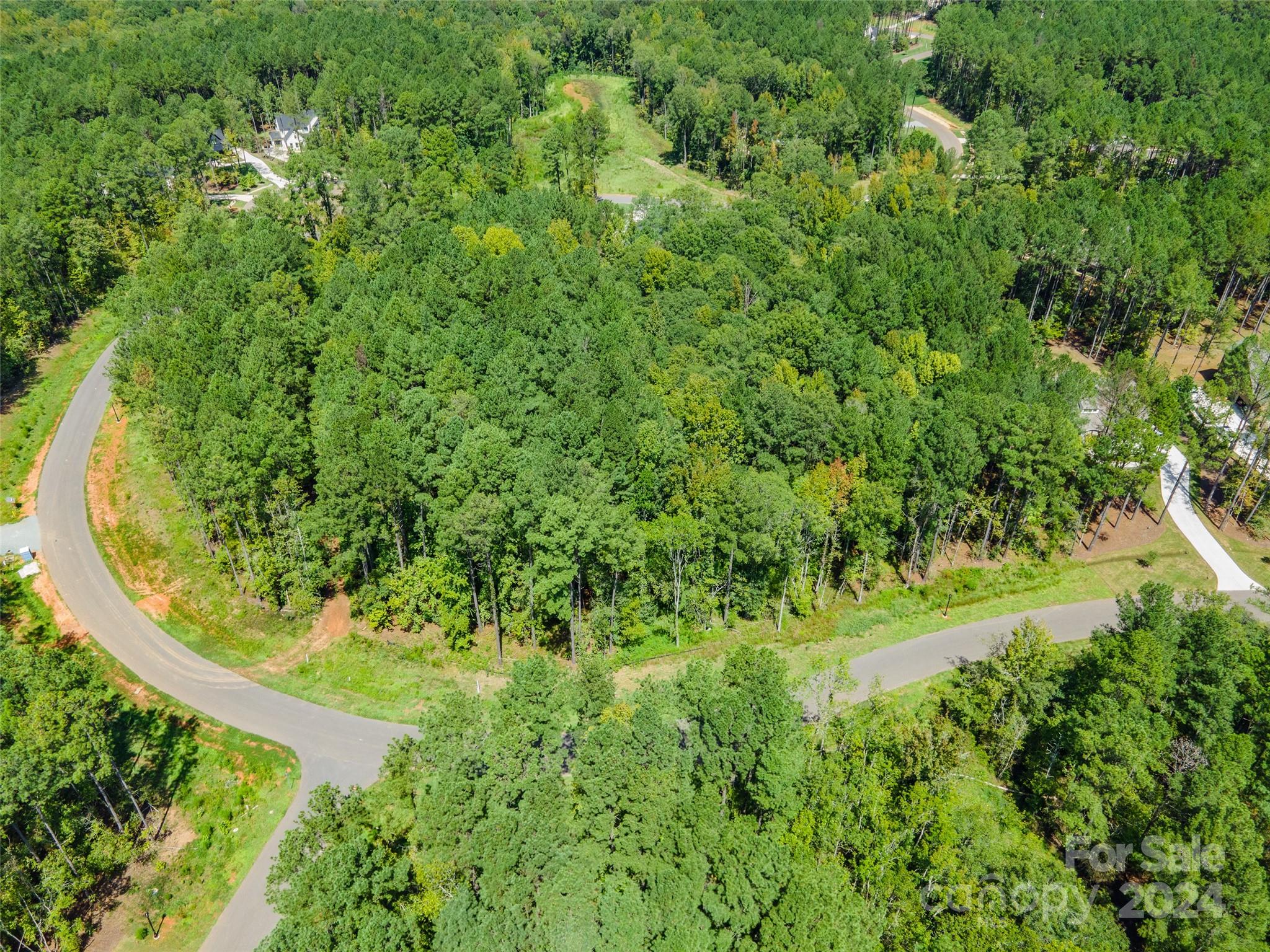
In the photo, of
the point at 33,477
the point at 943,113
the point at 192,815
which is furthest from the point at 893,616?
the point at 943,113

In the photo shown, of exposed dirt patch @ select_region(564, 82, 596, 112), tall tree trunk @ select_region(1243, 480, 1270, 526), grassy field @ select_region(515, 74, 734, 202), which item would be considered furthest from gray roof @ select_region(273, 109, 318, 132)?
tall tree trunk @ select_region(1243, 480, 1270, 526)

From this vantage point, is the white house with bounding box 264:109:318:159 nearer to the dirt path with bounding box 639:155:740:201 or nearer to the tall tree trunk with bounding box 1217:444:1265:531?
the dirt path with bounding box 639:155:740:201

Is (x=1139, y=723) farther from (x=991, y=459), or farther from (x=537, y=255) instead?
(x=537, y=255)

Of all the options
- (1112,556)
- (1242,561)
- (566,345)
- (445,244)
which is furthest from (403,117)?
(1242,561)

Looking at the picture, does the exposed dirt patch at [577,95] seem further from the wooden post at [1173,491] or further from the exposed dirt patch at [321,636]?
the exposed dirt patch at [321,636]

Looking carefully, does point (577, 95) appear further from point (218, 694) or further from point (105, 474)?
point (218, 694)
